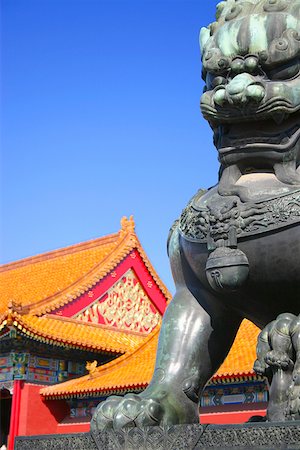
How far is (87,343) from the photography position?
15172 millimetres

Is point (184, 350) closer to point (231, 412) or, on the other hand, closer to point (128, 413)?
point (128, 413)

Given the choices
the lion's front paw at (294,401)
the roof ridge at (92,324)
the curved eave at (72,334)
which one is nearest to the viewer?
the lion's front paw at (294,401)

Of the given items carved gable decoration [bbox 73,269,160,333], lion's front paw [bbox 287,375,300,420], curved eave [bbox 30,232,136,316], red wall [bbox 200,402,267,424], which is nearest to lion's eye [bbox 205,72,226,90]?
lion's front paw [bbox 287,375,300,420]

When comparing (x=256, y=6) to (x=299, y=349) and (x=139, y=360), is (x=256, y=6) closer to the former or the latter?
(x=299, y=349)

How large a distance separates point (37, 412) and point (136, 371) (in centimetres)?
289

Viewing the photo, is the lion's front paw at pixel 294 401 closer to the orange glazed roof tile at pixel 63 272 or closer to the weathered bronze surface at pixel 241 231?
the weathered bronze surface at pixel 241 231

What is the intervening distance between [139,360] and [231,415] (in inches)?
107

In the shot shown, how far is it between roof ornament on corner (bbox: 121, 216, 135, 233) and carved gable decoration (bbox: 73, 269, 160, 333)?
3.62 feet

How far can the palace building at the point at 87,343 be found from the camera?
1190 cm

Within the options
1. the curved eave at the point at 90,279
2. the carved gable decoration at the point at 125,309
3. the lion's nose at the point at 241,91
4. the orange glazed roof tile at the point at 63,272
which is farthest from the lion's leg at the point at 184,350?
the carved gable decoration at the point at 125,309

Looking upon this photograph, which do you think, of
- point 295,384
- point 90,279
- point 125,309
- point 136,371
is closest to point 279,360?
point 295,384

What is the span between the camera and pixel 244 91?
2.43 meters

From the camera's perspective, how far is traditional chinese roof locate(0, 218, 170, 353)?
49.6 feet

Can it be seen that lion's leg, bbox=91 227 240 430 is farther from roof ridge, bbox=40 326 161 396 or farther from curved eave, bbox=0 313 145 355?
curved eave, bbox=0 313 145 355
